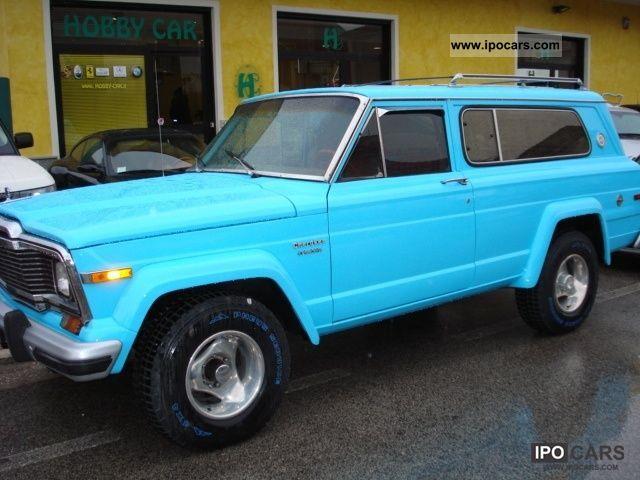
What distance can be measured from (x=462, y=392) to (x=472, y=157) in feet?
5.02

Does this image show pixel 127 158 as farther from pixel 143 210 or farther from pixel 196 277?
pixel 196 277

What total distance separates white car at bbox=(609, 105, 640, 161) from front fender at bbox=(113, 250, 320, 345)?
5.70 m

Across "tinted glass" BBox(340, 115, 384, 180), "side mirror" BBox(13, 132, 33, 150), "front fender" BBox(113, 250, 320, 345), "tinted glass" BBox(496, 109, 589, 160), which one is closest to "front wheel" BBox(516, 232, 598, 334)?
"tinted glass" BBox(496, 109, 589, 160)

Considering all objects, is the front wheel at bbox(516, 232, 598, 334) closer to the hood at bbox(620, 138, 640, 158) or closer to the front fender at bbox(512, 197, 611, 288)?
the front fender at bbox(512, 197, 611, 288)

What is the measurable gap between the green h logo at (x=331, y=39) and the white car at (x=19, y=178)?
7.06 meters

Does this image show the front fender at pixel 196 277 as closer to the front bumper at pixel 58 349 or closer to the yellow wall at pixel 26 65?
the front bumper at pixel 58 349

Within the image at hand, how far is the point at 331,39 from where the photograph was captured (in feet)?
41.7

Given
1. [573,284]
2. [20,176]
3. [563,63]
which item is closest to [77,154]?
[20,176]

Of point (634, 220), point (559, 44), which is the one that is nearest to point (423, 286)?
point (634, 220)

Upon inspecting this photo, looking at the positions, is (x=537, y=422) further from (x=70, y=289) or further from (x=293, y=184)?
(x=70, y=289)

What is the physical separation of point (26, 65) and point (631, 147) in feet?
27.0

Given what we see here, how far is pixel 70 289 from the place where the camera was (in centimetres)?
303

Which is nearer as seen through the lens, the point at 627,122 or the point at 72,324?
the point at 72,324

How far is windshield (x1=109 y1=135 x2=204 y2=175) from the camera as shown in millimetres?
7648
